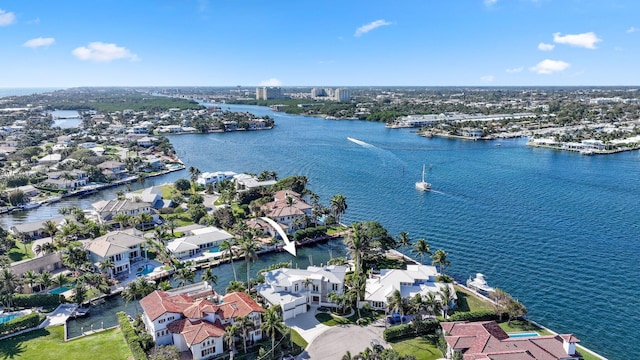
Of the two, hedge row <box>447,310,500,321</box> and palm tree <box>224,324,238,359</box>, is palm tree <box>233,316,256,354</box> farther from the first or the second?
hedge row <box>447,310,500,321</box>

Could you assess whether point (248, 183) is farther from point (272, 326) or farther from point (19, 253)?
point (272, 326)

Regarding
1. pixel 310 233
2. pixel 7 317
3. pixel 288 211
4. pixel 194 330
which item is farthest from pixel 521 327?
pixel 7 317

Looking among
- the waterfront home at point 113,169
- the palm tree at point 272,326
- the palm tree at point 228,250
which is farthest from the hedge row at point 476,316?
the waterfront home at point 113,169

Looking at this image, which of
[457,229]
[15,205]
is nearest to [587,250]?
[457,229]

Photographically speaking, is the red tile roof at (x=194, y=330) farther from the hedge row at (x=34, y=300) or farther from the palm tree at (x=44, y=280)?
the palm tree at (x=44, y=280)

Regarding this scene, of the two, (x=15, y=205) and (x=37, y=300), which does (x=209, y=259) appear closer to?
(x=37, y=300)

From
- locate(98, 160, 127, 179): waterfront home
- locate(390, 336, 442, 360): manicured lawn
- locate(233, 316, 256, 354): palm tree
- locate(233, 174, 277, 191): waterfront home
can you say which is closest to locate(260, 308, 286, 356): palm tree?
locate(233, 316, 256, 354): palm tree
